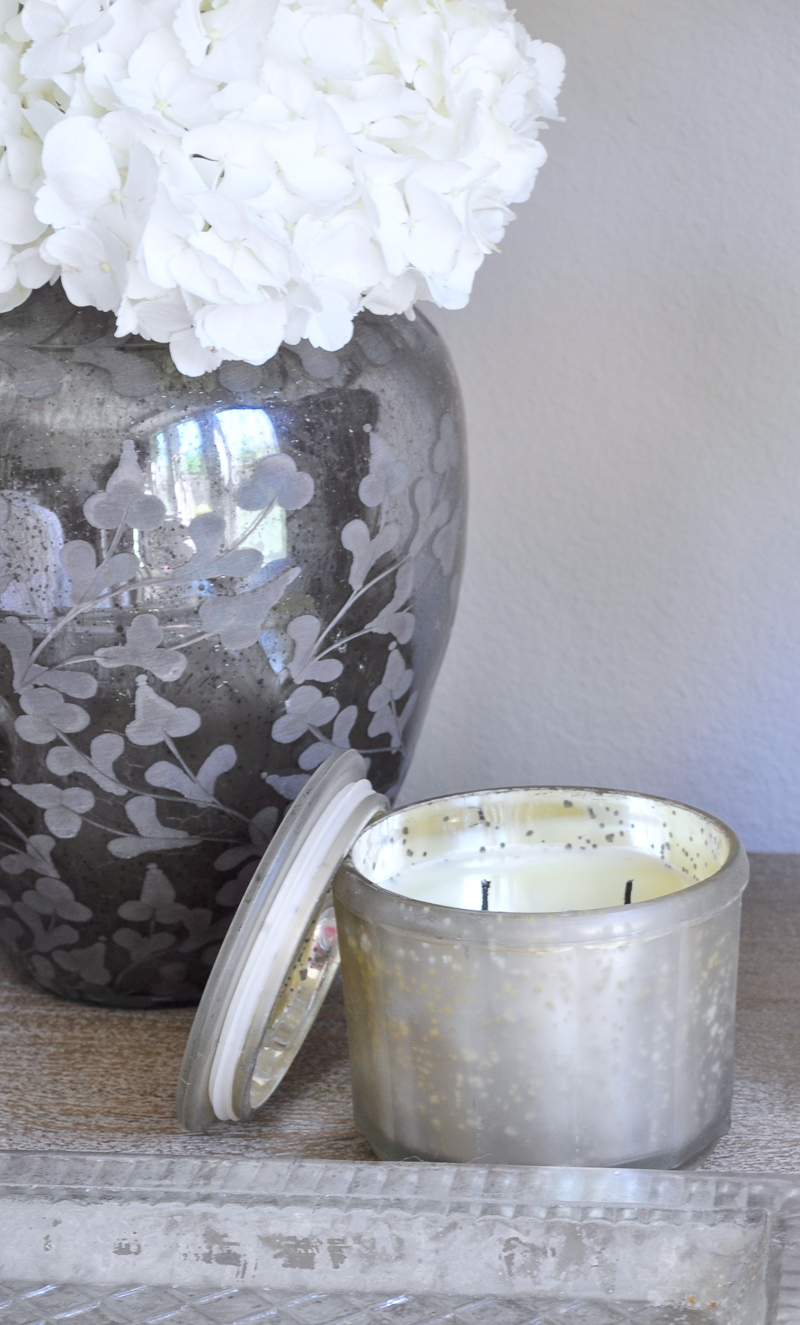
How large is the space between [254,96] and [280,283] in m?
0.06

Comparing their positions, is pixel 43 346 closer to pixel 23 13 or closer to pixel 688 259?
pixel 23 13

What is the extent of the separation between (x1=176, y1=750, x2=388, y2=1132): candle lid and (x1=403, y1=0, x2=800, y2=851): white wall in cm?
30

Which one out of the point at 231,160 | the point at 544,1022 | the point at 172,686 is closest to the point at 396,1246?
the point at 544,1022

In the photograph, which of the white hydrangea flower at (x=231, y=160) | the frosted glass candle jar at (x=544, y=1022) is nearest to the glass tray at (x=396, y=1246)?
the frosted glass candle jar at (x=544, y=1022)

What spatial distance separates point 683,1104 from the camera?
15.3 inches

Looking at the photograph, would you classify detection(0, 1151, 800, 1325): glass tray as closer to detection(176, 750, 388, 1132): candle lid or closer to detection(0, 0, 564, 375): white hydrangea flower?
detection(176, 750, 388, 1132): candle lid

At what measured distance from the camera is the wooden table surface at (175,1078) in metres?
0.43

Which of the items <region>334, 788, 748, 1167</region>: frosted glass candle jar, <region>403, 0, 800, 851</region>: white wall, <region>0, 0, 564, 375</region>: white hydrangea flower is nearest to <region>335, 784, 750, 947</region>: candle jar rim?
<region>334, 788, 748, 1167</region>: frosted glass candle jar

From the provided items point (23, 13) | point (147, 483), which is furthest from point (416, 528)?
point (23, 13)

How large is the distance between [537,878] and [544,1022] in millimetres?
103

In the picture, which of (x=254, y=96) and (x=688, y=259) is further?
(x=688, y=259)

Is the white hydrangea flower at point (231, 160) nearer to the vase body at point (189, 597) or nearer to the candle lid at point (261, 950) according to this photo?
Answer: the vase body at point (189, 597)

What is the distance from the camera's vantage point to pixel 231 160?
0.39 meters

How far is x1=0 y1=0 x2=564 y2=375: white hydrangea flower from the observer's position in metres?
0.39
